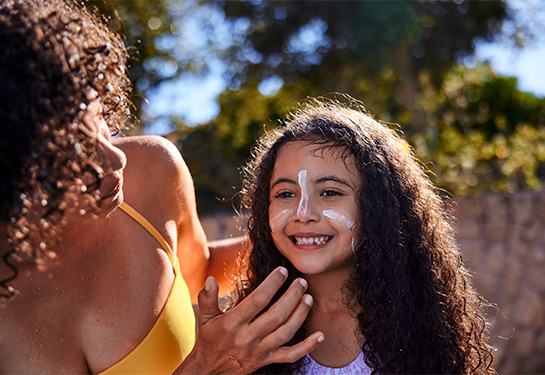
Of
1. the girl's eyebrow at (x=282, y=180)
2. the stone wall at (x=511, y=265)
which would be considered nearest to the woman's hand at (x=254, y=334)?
the girl's eyebrow at (x=282, y=180)

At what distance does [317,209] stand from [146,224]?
577 mm

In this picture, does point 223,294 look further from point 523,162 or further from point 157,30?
point 157,30

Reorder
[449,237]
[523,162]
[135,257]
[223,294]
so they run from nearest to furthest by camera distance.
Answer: [135,257] → [449,237] → [223,294] → [523,162]

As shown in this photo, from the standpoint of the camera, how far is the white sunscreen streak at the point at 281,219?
1.79 m

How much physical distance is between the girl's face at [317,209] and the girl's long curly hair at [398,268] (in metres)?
0.04

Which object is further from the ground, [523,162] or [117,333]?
[117,333]

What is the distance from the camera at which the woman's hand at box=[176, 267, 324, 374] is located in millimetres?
1434

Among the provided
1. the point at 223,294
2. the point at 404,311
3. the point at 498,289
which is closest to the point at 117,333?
the point at 223,294

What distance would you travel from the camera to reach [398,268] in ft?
5.65

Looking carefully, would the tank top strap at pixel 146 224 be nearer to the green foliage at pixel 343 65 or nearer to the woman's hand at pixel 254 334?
the woman's hand at pixel 254 334

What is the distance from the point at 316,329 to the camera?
72.4 inches

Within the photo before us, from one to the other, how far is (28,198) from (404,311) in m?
1.14

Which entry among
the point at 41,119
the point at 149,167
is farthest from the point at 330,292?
the point at 41,119

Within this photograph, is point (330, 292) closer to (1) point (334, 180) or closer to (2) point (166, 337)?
(1) point (334, 180)
